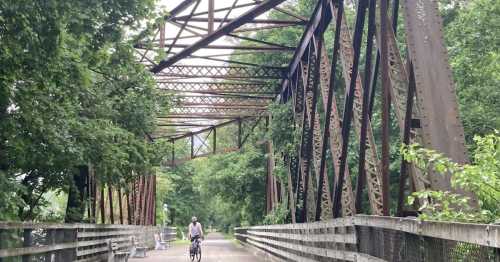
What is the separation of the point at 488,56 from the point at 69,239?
1030 cm

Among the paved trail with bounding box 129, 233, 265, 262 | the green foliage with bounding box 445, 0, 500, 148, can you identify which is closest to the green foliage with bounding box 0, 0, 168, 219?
the paved trail with bounding box 129, 233, 265, 262

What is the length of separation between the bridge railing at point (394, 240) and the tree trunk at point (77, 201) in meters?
5.29

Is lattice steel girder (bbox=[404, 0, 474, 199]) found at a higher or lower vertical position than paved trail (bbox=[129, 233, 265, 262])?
higher

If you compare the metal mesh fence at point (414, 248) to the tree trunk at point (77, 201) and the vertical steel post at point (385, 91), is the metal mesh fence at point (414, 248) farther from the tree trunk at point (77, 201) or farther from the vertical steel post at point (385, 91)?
the tree trunk at point (77, 201)

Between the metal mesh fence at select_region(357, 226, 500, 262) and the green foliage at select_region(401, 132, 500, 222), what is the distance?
282mm

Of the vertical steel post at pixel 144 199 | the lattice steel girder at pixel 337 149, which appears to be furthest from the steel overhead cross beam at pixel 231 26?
the vertical steel post at pixel 144 199

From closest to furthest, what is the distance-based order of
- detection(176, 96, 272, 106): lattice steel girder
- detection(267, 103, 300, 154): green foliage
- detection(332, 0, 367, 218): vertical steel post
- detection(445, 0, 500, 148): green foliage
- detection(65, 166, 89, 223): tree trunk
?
detection(332, 0, 367, 218): vertical steel post → detection(65, 166, 89, 223): tree trunk → detection(445, 0, 500, 148): green foliage → detection(267, 103, 300, 154): green foliage → detection(176, 96, 272, 106): lattice steel girder

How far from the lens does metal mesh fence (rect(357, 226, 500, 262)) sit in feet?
12.1

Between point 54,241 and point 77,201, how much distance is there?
4697 mm

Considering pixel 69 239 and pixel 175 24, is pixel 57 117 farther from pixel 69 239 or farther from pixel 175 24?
pixel 175 24

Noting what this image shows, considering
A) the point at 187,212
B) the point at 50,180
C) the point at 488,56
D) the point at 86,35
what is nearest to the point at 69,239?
the point at 50,180

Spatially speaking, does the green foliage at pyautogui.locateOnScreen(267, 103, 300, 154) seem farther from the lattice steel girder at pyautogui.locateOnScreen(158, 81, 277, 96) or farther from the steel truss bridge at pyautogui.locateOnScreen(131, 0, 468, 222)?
the lattice steel girder at pyautogui.locateOnScreen(158, 81, 277, 96)

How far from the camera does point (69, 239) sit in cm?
1205

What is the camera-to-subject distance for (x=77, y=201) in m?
15.1
